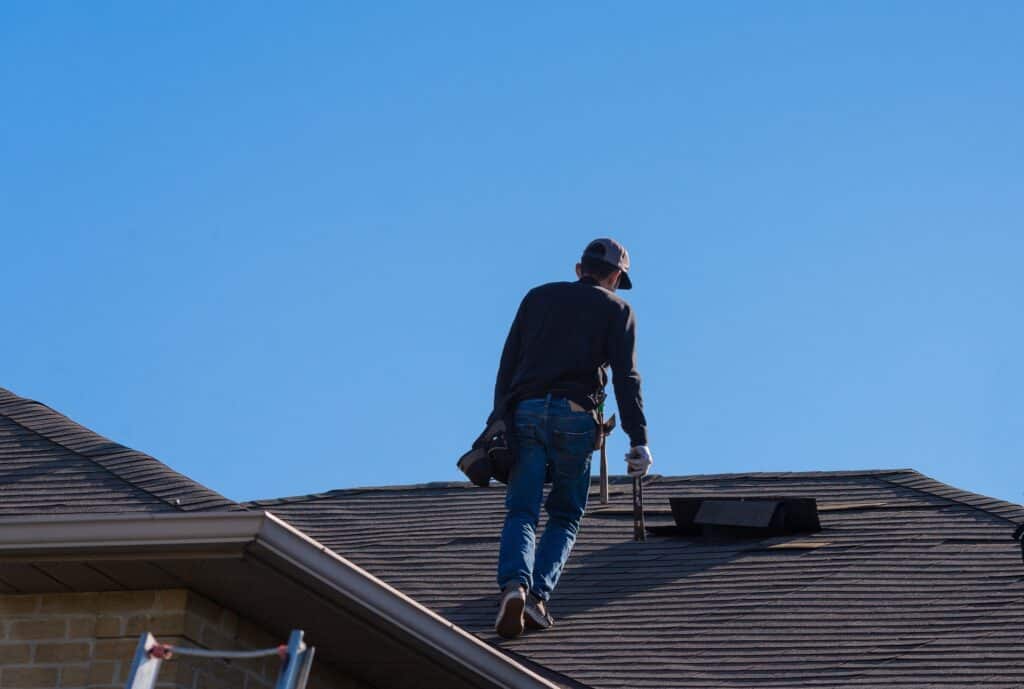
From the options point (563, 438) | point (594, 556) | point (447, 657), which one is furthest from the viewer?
point (594, 556)

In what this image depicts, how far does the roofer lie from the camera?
8.20 meters

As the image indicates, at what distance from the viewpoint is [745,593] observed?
8.67m

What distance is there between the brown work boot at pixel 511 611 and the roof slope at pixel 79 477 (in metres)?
1.28

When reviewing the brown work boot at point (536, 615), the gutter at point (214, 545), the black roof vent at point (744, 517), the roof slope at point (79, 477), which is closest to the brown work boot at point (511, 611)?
the brown work boot at point (536, 615)

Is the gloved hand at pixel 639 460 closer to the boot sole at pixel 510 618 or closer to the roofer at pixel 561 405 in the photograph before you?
the roofer at pixel 561 405

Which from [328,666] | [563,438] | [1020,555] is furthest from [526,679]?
[1020,555]

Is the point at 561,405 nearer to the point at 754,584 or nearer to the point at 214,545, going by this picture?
the point at 754,584

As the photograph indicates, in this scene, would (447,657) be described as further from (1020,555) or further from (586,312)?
(1020,555)

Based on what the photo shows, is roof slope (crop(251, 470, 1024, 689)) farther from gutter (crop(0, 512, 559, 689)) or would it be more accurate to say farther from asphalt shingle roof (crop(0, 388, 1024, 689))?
gutter (crop(0, 512, 559, 689))

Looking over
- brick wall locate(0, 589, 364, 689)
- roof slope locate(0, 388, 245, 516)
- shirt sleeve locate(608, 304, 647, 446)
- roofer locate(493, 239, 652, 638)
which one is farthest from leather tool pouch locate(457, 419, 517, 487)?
brick wall locate(0, 589, 364, 689)

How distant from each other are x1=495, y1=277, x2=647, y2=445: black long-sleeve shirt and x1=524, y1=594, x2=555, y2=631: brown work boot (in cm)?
87

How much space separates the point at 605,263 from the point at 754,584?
177cm

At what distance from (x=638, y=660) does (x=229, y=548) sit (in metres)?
2.33

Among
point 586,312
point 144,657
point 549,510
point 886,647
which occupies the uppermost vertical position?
point 586,312
